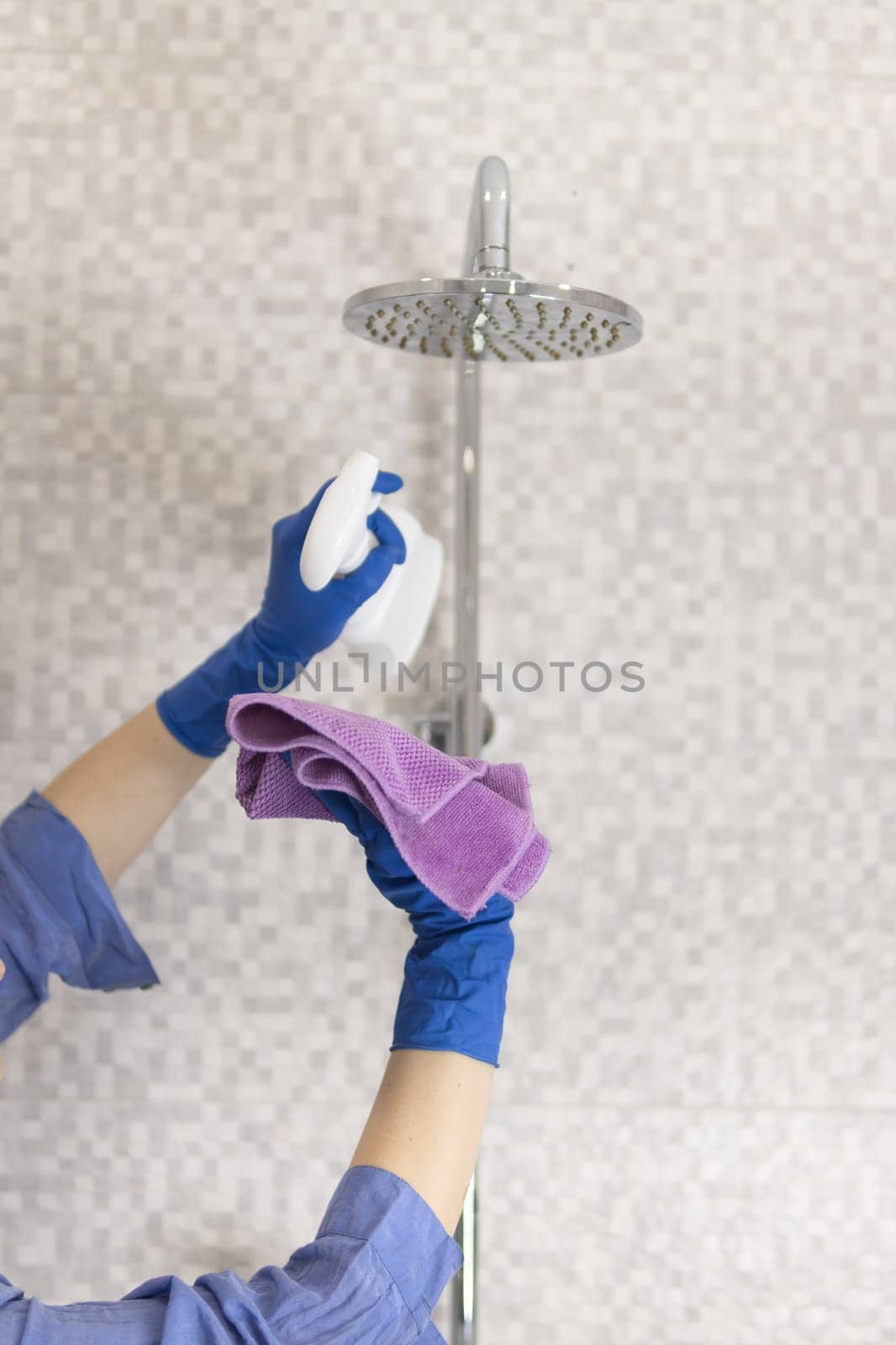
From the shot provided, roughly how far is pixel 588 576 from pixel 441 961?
0.46 metres

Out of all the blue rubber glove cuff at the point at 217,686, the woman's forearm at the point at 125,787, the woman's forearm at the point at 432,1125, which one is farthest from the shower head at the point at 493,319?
the woman's forearm at the point at 432,1125

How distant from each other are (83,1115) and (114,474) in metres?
0.64

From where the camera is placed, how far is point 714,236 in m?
1.02

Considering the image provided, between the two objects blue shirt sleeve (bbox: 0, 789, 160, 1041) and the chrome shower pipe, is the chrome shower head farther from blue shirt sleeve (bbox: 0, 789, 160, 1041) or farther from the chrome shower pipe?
blue shirt sleeve (bbox: 0, 789, 160, 1041)

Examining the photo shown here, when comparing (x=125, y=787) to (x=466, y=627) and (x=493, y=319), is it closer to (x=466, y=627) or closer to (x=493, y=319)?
(x=466, y=627)

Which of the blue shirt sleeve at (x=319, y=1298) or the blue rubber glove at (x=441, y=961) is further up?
the blue rubber glove at (x=441, y=961)

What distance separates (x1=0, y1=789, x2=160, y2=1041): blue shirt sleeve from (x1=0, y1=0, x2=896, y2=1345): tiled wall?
0.16 meters

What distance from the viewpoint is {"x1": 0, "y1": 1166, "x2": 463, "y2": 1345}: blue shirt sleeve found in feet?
1.85

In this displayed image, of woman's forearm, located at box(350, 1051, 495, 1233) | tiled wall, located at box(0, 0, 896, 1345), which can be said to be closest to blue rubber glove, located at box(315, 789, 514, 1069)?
woman's forearm, located at box(350, 1051, 495, 1233)

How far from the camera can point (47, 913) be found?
0.83 m

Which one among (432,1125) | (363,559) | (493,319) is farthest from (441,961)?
(493,319)

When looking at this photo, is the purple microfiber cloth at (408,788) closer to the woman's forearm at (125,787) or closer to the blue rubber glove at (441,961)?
the blue rubber glove at (441,961)

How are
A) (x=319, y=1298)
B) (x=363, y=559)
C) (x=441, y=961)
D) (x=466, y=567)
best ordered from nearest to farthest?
(x=319, y=1298)
(x=441, y=961)
(x=363, y=559)
(x=466, y=567)

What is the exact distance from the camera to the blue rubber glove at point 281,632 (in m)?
0.82
